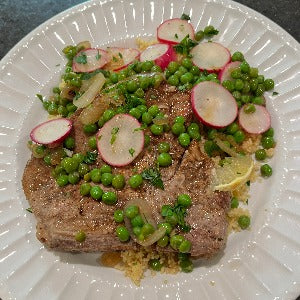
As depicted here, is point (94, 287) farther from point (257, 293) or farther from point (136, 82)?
point (136, 82)

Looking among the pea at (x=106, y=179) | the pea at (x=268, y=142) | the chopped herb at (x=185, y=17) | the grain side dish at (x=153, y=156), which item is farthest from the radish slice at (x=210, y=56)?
the pea at (x=106, y=179)

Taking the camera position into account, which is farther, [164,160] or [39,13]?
[39,13]

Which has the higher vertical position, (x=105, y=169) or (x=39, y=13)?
(x=39, y=13)

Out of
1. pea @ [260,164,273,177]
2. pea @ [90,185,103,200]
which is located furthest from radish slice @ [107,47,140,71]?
pea @ [260,164,273,177]

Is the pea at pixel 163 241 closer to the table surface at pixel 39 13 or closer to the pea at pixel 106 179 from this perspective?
the pea at pixel 106 179

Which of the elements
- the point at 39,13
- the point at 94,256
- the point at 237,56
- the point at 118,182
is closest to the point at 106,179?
the point at 118,182

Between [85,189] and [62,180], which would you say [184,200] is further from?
[62,180]
